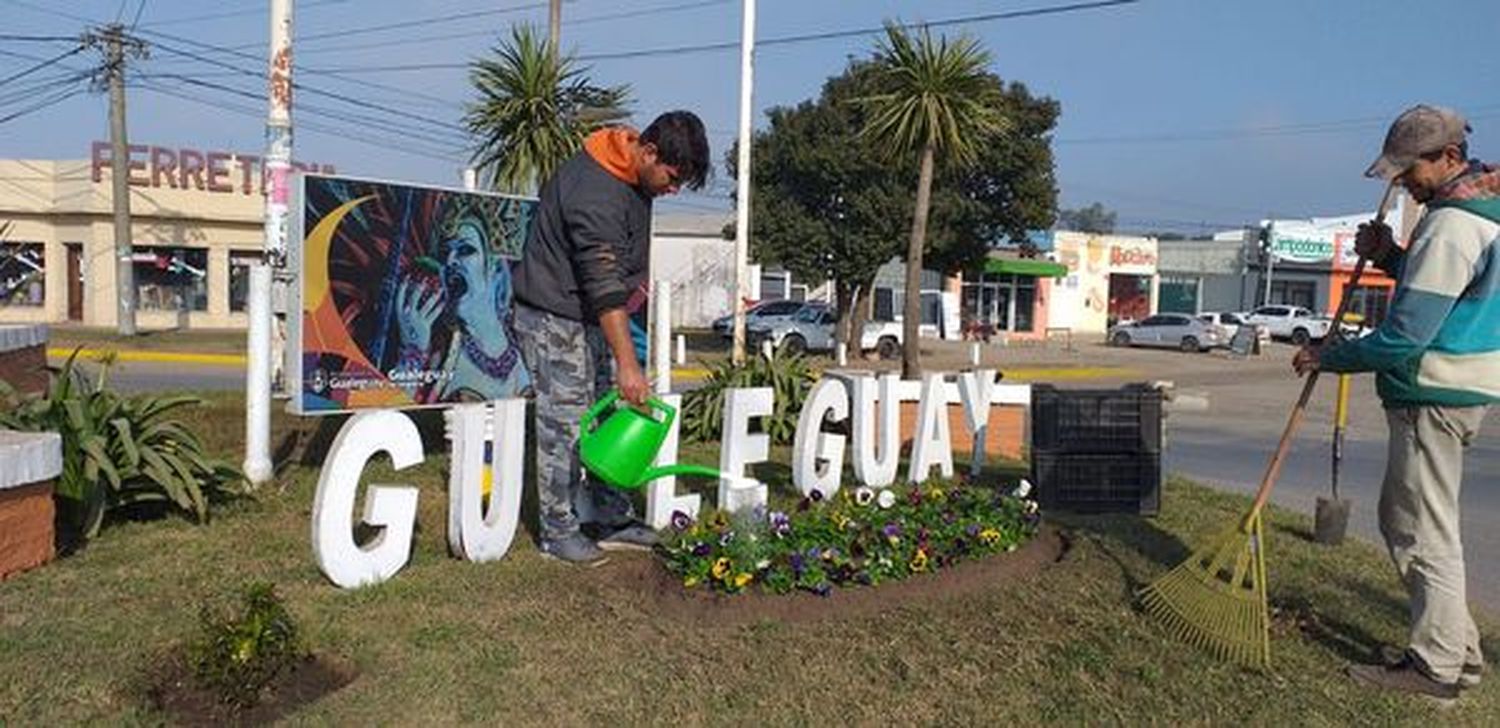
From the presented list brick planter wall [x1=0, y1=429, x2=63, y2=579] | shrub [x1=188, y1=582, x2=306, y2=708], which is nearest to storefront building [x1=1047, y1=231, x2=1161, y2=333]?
brick planter wall [x1=0, y1=429, x2=63, y2=579]

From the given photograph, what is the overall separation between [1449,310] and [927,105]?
540 inches

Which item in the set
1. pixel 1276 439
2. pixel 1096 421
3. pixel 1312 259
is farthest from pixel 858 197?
pixel 1312 259

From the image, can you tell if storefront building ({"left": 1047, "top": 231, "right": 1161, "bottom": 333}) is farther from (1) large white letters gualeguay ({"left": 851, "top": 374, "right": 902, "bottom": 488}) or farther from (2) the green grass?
(2) the green grass

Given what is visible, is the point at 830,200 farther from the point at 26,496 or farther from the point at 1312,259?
the point at 1312,259

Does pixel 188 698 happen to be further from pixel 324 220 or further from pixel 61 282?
pixel 61 282

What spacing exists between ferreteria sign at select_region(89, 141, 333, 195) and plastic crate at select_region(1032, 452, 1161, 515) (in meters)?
30.4

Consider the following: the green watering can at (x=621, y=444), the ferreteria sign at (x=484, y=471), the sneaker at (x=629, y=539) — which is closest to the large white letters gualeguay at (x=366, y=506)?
the ferreteria sign at (x=484, y=471)

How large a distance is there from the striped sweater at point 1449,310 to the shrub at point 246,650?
11.7 ft

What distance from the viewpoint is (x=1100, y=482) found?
679 cm

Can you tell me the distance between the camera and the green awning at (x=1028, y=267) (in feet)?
155

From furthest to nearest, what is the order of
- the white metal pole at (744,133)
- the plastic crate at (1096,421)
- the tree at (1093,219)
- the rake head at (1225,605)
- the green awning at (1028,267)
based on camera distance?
the tree at (1093,219) < the green awning at (1028,267) < the white metal pole at (744,133) < the plastic crate at (1096,421) < the rake head at (1225,605)

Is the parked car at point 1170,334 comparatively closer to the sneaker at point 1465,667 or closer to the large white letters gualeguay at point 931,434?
the large white letters gualeguay at point 931,434

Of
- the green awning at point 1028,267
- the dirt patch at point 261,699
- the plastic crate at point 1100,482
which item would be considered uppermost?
the green awning at point 1028,267

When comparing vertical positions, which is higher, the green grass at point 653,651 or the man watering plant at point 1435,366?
the man watering plant at point 1435,366
